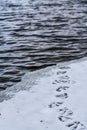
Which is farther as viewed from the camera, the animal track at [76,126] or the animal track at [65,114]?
the animal track at [65,114]

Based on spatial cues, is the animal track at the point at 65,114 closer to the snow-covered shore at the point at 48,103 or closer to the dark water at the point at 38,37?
the snow-covered shore at the point at 48,103

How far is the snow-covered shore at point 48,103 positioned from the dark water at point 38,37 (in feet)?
4.82

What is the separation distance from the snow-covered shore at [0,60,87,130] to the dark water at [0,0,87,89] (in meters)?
1.47

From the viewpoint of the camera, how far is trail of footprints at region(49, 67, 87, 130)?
5961 mm

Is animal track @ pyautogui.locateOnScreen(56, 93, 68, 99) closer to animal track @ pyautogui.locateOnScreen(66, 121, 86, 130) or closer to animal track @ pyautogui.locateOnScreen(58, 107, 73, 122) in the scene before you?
animal track @ pyautogui.locateOnScreen(58, 107, 73, 122)

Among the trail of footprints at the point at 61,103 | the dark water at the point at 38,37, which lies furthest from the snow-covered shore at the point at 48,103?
the dark water at the point at 38,37

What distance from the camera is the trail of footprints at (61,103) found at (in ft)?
19.6

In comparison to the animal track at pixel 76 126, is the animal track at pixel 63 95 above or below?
above

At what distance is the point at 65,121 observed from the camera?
20.0ft

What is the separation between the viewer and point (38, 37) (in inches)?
542

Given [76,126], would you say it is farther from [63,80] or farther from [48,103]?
[63,80]

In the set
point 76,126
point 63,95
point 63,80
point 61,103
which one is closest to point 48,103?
point 61,103

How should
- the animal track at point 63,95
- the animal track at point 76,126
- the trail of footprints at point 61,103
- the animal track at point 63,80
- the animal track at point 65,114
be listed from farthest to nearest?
the animal track at point 63,80, the animal track at point 63,95, the animal track at point 65,114, the trail of footprints at point 61,103, the animal track at point 76,126

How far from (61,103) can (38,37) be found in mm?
7261
